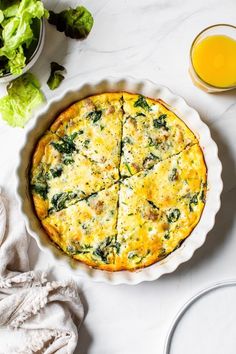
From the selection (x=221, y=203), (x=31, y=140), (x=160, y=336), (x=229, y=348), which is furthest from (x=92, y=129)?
(x=229, y=348)

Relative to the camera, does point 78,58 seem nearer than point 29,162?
No

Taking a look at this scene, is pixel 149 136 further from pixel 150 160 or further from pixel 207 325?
pixel 207 325

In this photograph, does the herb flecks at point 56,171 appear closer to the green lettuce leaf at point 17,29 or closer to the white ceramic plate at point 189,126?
A: the white ceramic plate at point 189,126

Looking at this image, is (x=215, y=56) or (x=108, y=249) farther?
(x=215, y=56)

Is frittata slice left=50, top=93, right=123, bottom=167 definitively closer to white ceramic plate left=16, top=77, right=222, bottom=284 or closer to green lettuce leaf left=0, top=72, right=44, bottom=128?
white ceramic plate left=16, top=77, right=222, bottom=284

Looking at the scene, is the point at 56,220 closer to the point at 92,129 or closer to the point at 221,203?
the point at 92,129

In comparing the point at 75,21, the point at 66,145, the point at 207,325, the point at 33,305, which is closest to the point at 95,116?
the point at 66,145

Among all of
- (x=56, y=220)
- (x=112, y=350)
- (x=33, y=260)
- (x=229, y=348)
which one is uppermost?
(x=56, y=220)

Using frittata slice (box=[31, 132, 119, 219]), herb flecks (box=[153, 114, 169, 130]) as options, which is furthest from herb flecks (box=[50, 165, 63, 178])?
herb flecks (box=[153, 114, 169, 130])
